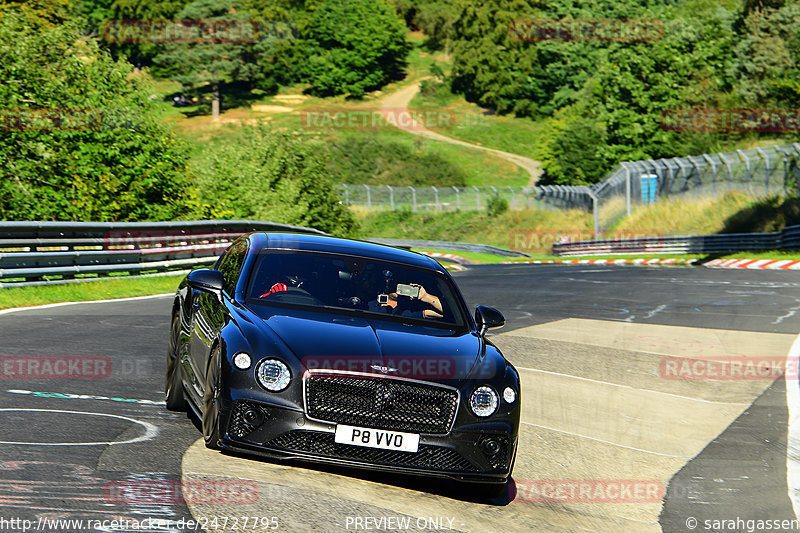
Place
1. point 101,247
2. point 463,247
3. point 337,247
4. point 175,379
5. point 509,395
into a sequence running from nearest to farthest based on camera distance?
1. point 509,395
2. point 337,247
3. point 175,379
4. point 101,247
5. point 463,247

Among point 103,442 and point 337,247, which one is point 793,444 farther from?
point 103,442

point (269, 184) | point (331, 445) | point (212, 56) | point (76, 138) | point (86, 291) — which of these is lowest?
point (269, 184)

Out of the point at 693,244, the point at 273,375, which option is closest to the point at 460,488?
the point at 273,375

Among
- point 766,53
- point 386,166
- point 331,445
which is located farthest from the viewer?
point 386,166

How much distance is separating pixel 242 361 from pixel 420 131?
357 feet

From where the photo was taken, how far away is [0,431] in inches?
257

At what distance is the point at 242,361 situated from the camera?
5945 millimetres

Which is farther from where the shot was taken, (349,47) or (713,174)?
(349,47)

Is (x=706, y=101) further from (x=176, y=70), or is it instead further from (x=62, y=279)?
(x=176, y=70)

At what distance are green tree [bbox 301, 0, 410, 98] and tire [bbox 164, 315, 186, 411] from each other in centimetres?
11645

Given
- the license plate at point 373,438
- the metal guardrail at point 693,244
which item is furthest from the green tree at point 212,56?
the license plate at point 373,438

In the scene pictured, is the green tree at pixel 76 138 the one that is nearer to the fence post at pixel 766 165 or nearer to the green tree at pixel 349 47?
the fence post at pixel 766 165

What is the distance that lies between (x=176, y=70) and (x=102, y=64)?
9742cm

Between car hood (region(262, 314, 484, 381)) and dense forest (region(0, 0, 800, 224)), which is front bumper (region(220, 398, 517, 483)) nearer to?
car hood (region(262, 314, 484, 381))
